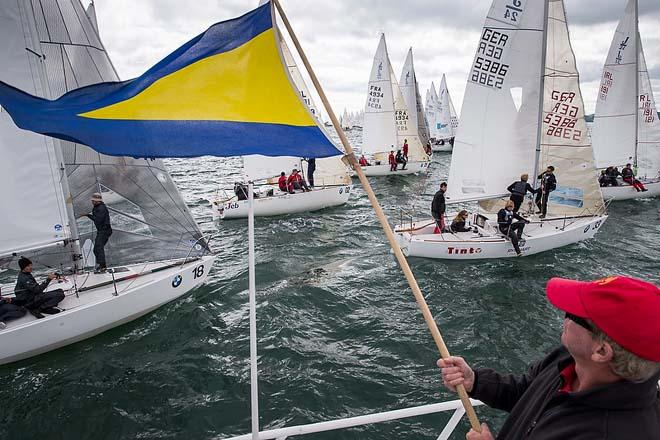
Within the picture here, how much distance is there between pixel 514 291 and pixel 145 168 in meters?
10.4

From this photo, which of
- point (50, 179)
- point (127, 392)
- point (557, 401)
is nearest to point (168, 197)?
point (50, 179)

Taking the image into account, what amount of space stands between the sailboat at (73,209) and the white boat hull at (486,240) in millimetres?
6664

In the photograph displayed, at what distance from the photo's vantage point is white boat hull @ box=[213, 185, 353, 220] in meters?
17.7

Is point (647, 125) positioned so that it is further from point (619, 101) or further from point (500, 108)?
point (500, 108)

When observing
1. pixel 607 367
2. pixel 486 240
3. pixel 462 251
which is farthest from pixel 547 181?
pixel 607 367

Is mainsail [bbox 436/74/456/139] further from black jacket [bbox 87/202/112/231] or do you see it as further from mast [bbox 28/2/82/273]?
mast [bbox 28/2/82/273]

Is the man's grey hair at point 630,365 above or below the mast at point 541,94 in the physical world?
below

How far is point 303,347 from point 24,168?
262 inches

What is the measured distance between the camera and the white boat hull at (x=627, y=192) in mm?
20062

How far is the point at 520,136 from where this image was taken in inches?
487

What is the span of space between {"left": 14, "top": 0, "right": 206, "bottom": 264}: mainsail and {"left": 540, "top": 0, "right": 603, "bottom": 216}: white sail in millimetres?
11817

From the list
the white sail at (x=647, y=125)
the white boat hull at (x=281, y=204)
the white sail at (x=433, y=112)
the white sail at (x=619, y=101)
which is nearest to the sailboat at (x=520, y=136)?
the white boat hull at (x=281, y=204)

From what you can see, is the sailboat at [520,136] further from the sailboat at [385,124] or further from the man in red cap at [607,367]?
the sailboat at [385,124]

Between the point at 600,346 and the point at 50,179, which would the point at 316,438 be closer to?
the point at 600,346
